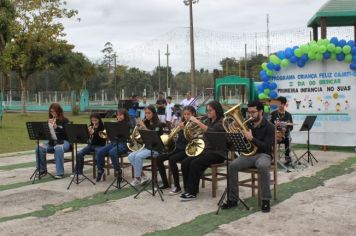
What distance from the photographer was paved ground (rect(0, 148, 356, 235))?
18.7ft

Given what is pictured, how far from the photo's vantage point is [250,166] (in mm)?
6734

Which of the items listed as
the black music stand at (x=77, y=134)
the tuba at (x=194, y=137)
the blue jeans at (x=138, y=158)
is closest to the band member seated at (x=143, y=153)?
the blue jeans at (x=138, y=158)

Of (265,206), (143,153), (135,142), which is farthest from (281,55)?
(265,206)

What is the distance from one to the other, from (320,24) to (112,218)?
1028cm

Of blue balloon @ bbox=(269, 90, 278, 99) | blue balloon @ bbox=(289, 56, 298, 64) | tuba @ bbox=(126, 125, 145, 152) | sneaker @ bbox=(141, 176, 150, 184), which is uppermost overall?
blue balloon @ bbox=(289, 56, 298, 64)

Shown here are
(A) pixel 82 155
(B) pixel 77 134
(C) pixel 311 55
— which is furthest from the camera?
(C) pixel 311 55

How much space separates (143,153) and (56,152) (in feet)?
6.55

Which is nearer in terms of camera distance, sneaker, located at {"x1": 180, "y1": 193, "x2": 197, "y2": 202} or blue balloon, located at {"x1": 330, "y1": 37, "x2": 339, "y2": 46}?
sneaker, located at {"x1": 180, "y1": 193, "x2": 197, "y2": 202}

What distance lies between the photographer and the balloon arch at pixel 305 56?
1238 cm

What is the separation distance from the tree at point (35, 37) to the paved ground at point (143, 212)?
81.6 feet

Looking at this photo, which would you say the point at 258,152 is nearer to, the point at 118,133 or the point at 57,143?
the point at 118,133

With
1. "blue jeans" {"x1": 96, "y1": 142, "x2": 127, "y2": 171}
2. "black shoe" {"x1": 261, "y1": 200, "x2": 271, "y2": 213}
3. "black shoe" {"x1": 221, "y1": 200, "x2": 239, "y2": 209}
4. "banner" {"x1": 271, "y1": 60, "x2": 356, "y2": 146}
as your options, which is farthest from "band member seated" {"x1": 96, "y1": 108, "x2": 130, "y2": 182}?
"banner" {"x1": 271, "y1": 60, "x2": 356, "y2": 146}

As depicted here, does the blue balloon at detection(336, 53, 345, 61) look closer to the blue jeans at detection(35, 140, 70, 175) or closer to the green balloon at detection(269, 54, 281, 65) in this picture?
the green balloon at detection(269, 54, 281, 65)

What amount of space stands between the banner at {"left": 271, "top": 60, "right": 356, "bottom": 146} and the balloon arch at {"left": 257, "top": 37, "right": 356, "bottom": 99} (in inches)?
7.1
